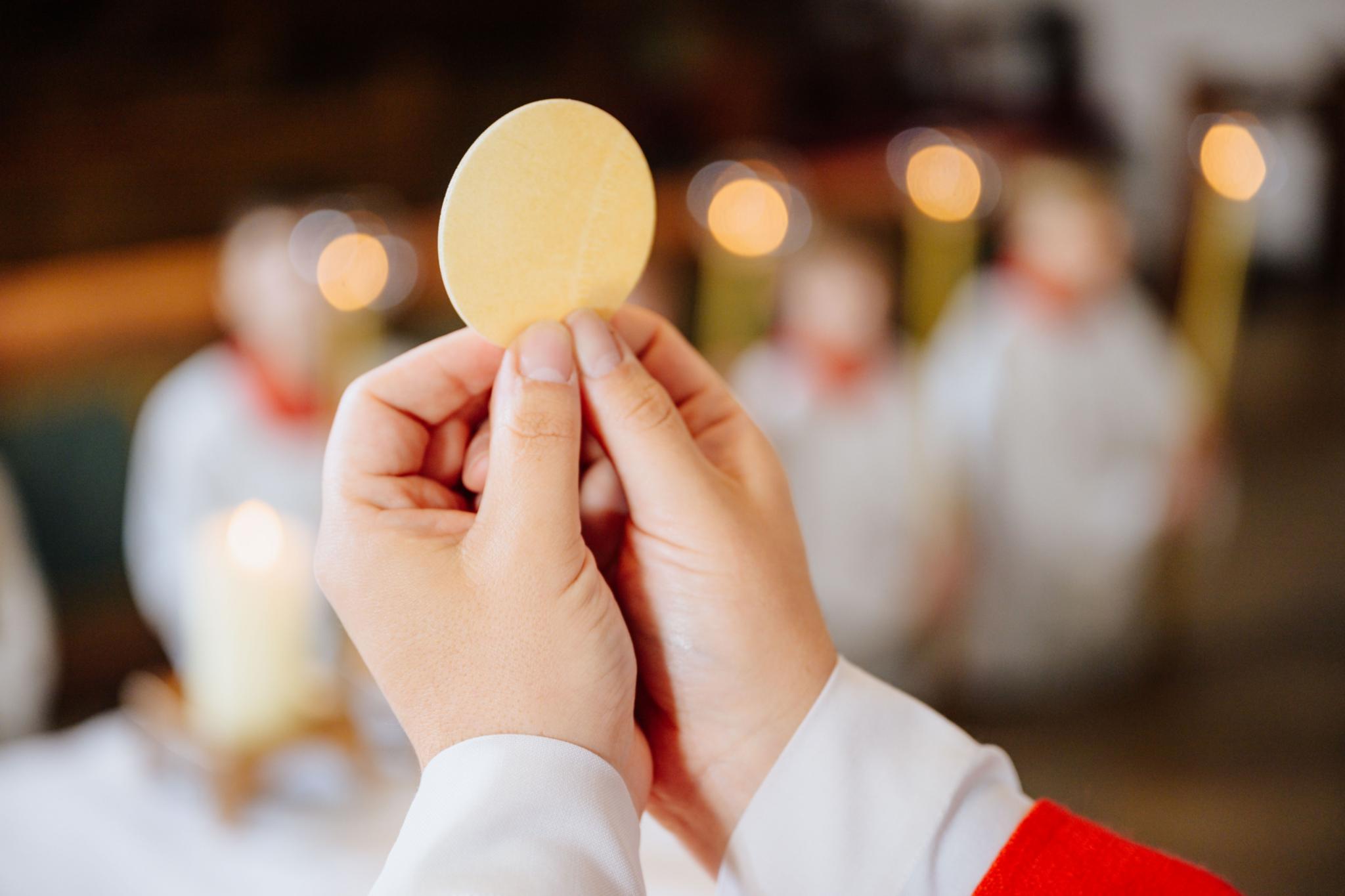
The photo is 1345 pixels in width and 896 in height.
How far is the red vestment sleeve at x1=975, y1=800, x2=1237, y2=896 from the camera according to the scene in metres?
0.48

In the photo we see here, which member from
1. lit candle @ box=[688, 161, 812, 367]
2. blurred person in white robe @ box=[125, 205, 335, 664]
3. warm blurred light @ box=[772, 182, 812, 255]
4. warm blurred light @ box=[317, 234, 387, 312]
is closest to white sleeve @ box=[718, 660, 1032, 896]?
warm blurred light @ box=[317, 234, 387, 312]

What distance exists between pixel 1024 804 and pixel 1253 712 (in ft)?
7.73

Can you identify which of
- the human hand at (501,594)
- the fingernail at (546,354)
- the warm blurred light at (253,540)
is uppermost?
the fingernail at (546,354)

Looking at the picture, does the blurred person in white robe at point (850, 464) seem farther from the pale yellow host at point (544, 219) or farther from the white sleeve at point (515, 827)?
the white sleeve at point (515, 827)

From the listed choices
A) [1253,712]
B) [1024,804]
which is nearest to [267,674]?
[1024,804]

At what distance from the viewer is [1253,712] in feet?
8.27

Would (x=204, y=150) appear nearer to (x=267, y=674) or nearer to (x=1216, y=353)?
(x=267, y=674)

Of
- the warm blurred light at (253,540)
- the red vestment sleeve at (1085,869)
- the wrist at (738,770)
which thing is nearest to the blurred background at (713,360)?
the warm blurred light at (253,540)

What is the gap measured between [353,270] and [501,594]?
1.28 m

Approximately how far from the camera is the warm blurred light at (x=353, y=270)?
162 cm

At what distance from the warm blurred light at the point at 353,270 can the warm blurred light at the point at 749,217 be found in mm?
607

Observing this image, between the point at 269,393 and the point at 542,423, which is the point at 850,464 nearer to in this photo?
the point at 269,393

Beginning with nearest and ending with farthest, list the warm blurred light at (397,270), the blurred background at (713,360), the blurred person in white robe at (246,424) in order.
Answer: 1. the blurred background at (713,360)
2. the warm blurred light at (397,270)
3. the blurred person in white robe at (246,424)

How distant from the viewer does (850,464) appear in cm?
245
